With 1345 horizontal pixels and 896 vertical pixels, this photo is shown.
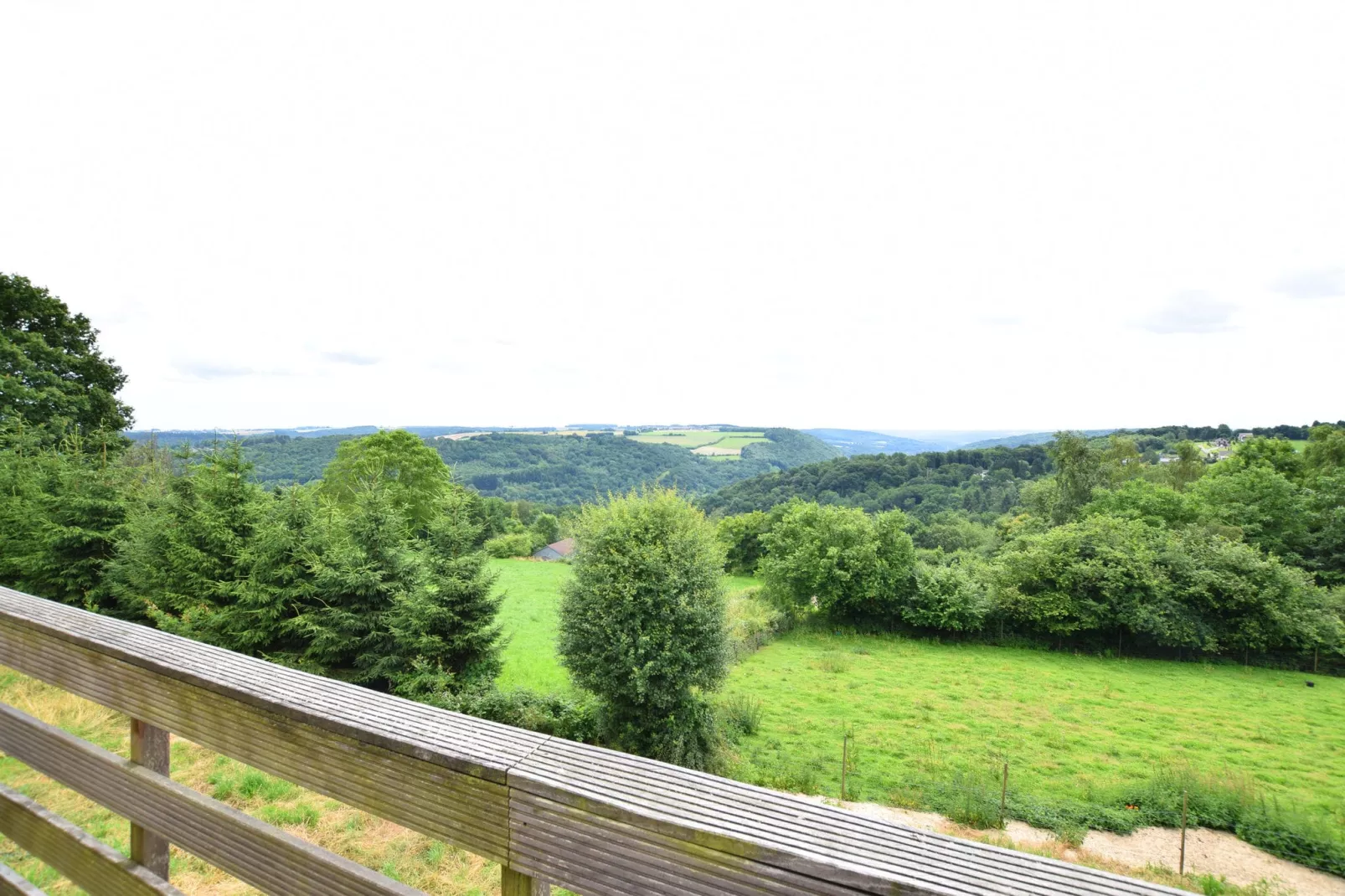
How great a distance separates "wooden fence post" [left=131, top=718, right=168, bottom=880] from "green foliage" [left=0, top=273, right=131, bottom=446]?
21409 millimetres

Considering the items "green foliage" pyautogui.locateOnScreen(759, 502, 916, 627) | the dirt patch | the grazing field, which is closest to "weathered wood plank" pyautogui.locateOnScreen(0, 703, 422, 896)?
the dirt patch

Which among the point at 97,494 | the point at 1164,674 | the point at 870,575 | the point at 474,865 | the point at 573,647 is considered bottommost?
the point at 1164,674

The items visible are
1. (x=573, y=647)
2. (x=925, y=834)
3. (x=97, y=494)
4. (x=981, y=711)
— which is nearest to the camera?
(x=925, y=834)

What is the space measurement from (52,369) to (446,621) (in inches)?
804

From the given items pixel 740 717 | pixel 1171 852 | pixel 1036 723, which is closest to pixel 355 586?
pixel 740 717

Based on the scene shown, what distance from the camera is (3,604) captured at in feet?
6.01

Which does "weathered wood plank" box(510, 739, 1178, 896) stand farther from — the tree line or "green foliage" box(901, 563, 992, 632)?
"green foliage" box(901, 563, 992, 632)

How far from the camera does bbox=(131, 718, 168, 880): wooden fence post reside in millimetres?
1436

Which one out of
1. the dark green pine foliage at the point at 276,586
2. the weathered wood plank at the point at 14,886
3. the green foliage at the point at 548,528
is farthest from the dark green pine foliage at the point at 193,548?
the green foliage at the point at 548,528

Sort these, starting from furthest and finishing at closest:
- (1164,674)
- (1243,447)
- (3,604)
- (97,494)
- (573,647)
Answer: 1. (1243,447)
2. (1164,674)
3. (573,647)
4. (97,494)
5. (3,604)

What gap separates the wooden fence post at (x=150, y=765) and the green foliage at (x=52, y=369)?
21.4 meters

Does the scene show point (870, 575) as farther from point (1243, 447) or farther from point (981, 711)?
point (1243, 447)

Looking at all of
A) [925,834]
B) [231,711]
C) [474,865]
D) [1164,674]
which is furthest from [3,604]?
[1164,674]

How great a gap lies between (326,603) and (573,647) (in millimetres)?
3964
